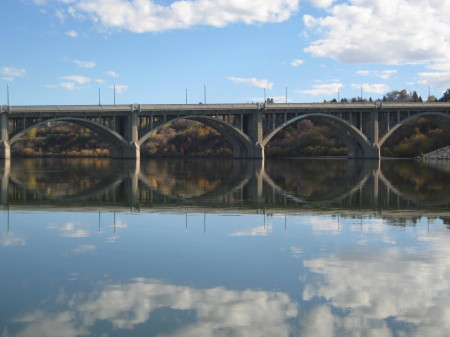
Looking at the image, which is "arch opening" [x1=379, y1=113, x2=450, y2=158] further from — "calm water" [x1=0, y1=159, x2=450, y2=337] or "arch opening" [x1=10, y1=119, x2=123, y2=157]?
"calm water" [x1=0, y1=159, x2=450, y2=337]

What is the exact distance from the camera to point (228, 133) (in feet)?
271

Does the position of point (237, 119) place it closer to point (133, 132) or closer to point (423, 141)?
point (133, 132)

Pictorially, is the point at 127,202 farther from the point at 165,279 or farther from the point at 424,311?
the point at 424,311

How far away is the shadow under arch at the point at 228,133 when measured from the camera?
252ft

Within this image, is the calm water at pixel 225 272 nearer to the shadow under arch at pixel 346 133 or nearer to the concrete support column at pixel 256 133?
the concrete support column at pixel 256 133

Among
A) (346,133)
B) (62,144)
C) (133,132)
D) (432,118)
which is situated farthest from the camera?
(62,144)

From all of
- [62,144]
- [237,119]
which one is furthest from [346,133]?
[62,144]

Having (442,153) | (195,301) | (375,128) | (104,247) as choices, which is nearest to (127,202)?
(104,247)

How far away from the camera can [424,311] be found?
7.45 m

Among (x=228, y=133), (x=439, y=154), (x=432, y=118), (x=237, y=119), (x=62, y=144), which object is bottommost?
(x=439, y=154)

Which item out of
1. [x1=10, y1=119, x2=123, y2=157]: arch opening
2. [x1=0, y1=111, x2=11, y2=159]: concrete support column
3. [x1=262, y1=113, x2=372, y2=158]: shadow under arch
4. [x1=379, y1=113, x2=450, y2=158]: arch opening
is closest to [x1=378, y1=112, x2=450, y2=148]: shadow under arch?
[x1=379, y1=113, x2=450, y2=158]: arch opening

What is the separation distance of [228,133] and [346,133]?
57.0ft

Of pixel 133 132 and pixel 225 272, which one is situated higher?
pixel 133 132

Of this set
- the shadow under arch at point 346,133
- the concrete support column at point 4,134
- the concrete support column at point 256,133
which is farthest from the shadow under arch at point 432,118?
the concrete support column at point 4,134
